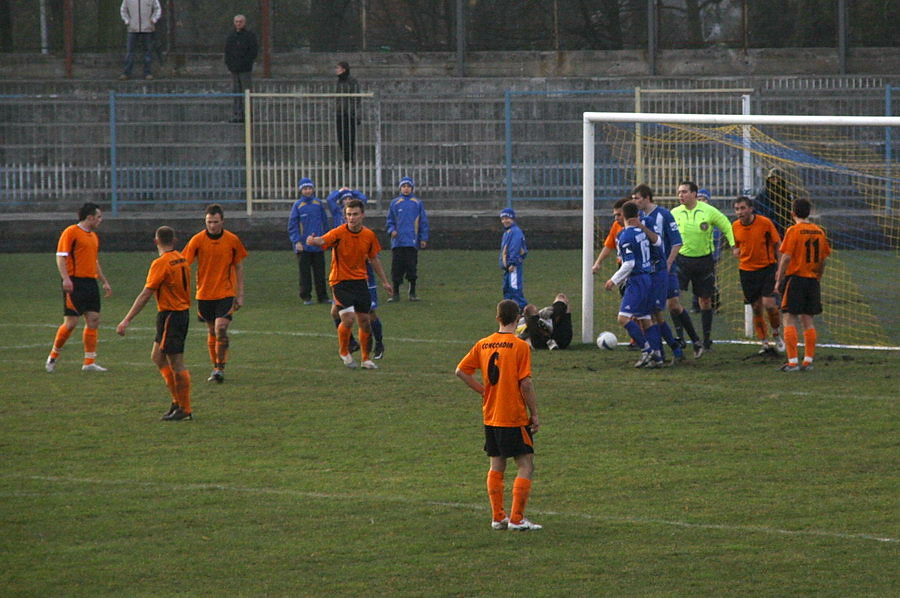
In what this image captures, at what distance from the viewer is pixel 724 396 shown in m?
13.3

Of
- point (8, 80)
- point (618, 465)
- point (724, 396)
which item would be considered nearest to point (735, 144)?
point (724, 396)

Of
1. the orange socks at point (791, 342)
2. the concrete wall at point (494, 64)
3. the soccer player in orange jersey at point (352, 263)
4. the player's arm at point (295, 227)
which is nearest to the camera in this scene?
the orange socks at point (791, 342)

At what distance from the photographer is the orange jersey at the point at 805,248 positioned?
556 inches

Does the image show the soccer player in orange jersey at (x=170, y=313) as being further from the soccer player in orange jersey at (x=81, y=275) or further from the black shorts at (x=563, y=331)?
the black shorts at (x=563, y=331)

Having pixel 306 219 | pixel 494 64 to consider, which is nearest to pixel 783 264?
pixel 306 219

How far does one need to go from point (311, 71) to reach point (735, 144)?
18.6 metres

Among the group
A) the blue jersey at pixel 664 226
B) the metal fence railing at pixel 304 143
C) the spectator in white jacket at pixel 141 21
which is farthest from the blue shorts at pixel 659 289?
the spectator in white jacket at pixel 141 21

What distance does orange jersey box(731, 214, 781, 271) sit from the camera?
1547 cm

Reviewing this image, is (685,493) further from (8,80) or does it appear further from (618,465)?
(8,80)

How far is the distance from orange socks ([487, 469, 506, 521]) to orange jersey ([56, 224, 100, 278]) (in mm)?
7526

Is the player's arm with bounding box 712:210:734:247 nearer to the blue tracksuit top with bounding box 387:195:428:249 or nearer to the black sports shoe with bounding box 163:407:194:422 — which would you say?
the black sports shoe with bounding box 163:407:194:422

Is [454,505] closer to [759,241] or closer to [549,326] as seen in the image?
[549,326]

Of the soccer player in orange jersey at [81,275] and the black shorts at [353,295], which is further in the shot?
the black shorts at [353,295]

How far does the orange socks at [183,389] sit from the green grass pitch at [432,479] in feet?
0.98
